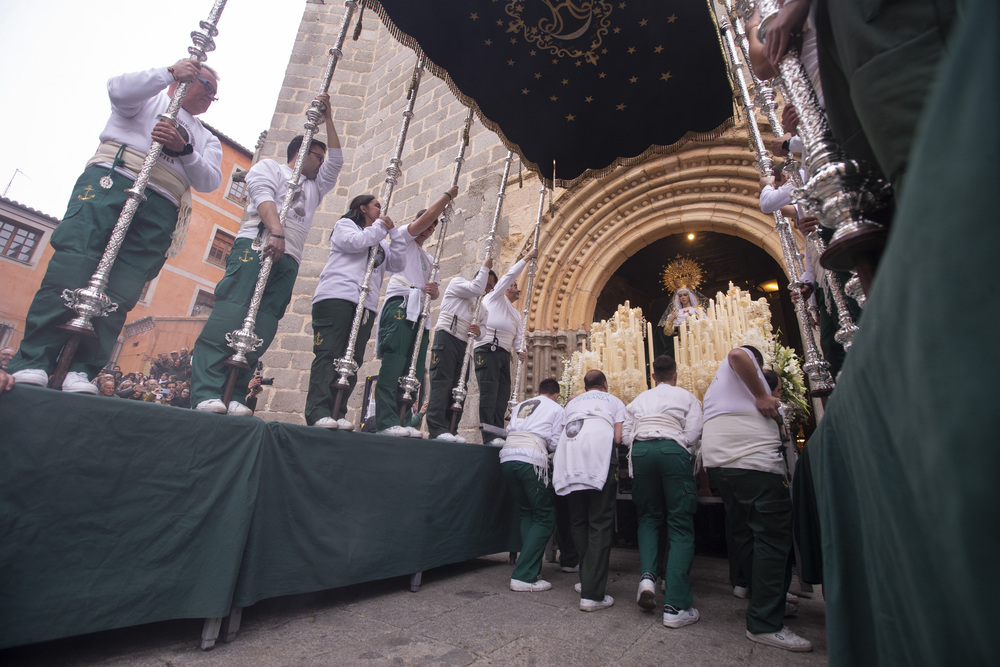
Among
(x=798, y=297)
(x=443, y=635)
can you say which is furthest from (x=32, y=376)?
(x=798, y=297)

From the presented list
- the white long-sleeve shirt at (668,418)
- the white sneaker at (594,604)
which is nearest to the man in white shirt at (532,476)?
the white sneaker at (594,604)

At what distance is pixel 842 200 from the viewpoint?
91 cm

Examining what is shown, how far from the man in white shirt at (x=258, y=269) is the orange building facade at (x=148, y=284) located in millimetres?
13145

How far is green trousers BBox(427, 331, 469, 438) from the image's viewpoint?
12.6 ft

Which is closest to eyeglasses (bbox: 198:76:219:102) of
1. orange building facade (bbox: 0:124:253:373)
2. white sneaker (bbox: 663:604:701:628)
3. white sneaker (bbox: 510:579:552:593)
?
white sneaker (bbox: 510:579:552:593)

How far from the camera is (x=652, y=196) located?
608 cm

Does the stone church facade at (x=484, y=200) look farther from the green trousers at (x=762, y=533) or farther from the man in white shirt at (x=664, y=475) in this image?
the green trousers at (x=762, y=533)

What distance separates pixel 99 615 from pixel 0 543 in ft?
1.26

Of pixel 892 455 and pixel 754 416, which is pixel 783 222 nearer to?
pixel 754 416

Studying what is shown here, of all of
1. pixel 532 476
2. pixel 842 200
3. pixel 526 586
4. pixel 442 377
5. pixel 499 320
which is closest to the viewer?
pixel 842 200

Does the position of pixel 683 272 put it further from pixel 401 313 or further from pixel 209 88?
pixel 209 88

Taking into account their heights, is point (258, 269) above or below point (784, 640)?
above

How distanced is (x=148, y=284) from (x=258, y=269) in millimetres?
18432

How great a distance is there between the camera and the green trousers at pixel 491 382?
440 cm
